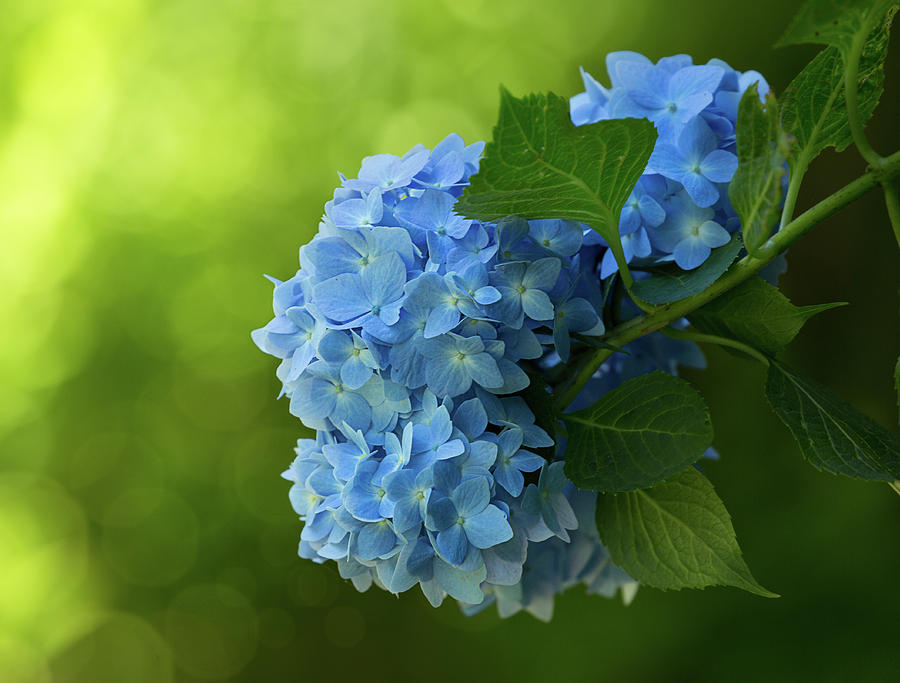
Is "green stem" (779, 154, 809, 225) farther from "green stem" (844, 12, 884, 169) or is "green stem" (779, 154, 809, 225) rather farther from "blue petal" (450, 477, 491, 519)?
"blue petal" (450, 477, 491, 519)

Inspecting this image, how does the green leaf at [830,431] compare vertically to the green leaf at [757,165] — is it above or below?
below

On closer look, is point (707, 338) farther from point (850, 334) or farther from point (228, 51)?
point (228, 51)

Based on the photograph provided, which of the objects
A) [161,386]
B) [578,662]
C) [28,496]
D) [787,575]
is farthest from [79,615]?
[787,575]

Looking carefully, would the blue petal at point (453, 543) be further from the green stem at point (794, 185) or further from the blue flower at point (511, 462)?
the green stem at point (794, 185)

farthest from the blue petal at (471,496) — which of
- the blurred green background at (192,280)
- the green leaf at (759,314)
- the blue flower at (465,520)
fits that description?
the blurred green background at (192,280)

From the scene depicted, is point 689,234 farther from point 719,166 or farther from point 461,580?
point 461,580

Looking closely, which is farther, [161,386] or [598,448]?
[161,386]

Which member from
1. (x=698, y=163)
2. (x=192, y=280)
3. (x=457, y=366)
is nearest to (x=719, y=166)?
(x=698, y=163)
